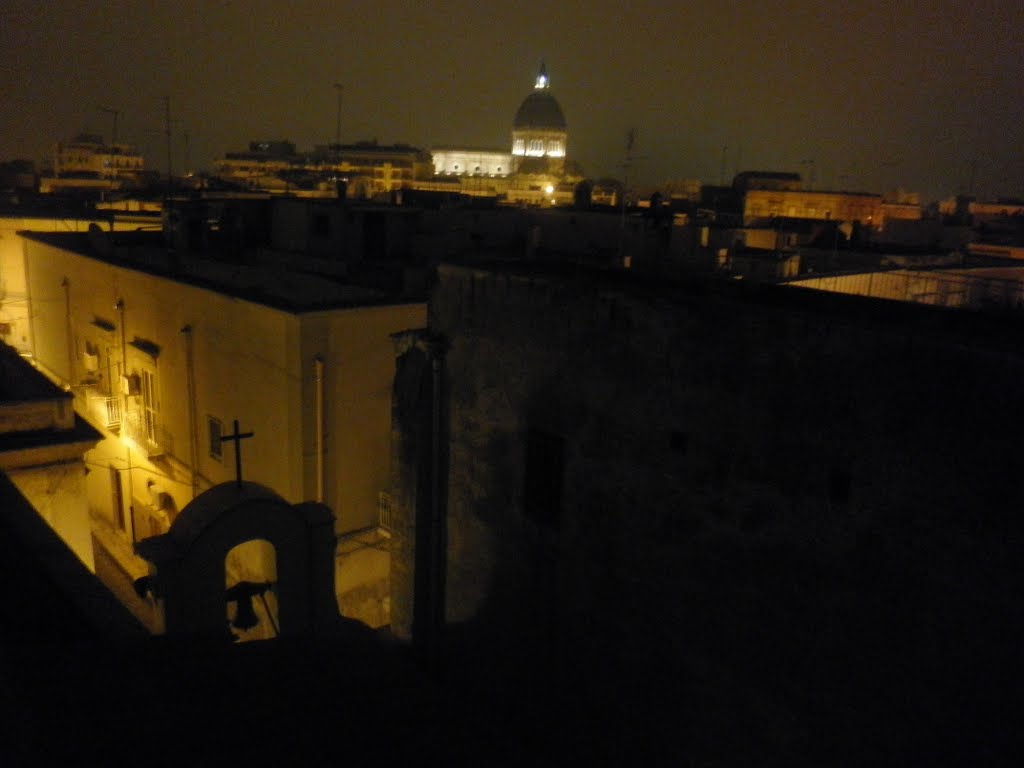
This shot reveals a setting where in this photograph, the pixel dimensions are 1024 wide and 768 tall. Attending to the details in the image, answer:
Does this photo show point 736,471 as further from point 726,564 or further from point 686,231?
point 686,231

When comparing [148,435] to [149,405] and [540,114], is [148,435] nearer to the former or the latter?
[149,405]

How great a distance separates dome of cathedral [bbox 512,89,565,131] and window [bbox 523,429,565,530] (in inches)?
4310

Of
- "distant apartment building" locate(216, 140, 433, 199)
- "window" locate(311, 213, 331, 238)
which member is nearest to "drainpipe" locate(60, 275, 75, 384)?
"window" locate(311, 213, 331, 238)

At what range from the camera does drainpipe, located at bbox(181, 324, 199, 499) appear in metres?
13.8

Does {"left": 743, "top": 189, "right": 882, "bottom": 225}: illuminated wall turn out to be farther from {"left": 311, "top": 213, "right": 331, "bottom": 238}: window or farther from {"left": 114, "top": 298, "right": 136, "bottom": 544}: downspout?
{"left": 114, "top": 298, "right": 136, "bottom": 544}: downspout

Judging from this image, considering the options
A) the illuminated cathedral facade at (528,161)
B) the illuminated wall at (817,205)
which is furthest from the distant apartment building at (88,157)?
A: the illuminated wall at (817,205)

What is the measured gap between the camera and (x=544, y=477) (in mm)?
7043

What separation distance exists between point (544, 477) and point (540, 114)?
4375 inches

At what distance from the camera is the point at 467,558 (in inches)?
314

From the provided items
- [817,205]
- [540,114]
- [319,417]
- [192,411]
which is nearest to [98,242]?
[192,411]

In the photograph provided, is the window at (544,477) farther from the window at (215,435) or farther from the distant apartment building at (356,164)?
the distant apartment building at (356,164)

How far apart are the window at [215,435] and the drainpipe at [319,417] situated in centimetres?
242

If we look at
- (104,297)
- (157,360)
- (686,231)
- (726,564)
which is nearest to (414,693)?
(726,564)

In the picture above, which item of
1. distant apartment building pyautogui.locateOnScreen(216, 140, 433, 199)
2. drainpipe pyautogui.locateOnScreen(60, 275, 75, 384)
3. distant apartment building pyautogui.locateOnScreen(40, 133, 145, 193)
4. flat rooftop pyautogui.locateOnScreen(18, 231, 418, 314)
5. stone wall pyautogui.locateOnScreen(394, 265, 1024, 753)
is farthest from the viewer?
distant apartment building pyautogui.locateOnScreen(216, 140, 433, 199)
